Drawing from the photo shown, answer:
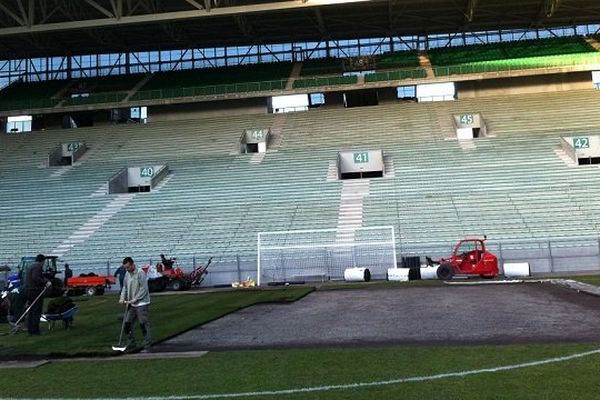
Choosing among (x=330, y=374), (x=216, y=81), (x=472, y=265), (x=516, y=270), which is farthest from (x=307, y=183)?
(x=330, y=374)

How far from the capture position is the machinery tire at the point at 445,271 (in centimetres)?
1967

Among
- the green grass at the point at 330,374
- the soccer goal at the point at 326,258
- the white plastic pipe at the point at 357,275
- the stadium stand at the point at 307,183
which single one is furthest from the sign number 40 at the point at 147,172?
the green grass at the point at 330,374

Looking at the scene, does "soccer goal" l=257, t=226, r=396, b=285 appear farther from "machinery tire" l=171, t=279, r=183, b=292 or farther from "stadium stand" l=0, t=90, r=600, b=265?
"machinery tire" l=171, t=279, r=183, b=292

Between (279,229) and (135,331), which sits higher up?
(279,229)

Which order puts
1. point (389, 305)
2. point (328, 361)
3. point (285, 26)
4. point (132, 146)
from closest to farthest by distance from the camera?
point (328, 361), point (389, 305), point (132, 146), point (285, 26)

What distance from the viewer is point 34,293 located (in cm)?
1177

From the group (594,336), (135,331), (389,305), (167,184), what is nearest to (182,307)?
(135,331)

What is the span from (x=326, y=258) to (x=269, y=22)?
2512 cm

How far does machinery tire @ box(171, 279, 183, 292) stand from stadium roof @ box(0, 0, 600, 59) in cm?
2006

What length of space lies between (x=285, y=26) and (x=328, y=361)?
127ft

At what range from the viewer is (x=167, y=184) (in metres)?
31.6

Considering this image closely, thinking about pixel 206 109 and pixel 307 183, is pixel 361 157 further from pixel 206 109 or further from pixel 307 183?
pixel 206 109

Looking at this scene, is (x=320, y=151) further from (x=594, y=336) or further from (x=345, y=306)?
(x=594, y=336)

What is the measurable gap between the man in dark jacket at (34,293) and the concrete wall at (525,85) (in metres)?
34.9
